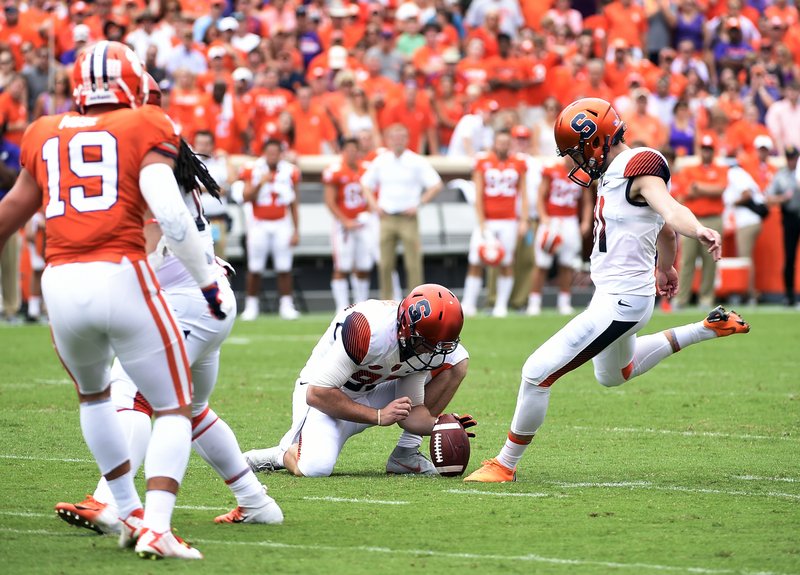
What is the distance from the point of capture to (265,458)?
7.20m

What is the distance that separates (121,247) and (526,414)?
2.52 metres

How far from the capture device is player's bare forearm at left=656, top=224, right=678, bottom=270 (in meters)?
7.01

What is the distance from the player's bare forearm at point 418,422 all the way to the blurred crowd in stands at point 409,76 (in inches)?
413

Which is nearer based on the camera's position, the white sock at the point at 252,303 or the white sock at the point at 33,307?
the white sock at the point at 33,307

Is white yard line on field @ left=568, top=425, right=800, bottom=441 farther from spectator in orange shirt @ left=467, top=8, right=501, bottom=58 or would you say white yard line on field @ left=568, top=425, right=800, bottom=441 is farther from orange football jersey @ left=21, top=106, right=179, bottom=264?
spectator in orange shirt @ left=467, top=8, right=501, bottom=58

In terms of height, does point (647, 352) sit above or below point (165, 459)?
below

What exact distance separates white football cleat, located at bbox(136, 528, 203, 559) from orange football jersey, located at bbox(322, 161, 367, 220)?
12.6 m

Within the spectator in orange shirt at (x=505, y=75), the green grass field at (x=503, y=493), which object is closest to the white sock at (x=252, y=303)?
the spectator in orange shirt at (x=505, y=75)

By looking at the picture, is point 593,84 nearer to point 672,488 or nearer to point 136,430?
point 672,488

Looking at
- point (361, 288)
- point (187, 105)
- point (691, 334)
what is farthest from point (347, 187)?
point (691, 334)

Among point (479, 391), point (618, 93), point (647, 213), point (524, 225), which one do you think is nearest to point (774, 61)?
point (618, 93)

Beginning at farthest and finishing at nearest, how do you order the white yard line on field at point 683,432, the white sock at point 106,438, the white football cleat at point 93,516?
the white yard line on field at point 683,432 → the white football cleat at point 93,516 → the white sock at point 106,438

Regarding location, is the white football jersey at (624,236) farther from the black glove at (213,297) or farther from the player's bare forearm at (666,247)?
the black glove at (213,297)

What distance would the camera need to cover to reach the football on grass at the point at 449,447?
6906 mm
